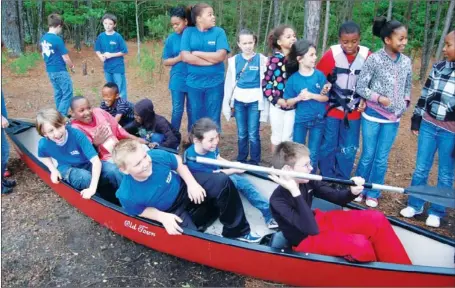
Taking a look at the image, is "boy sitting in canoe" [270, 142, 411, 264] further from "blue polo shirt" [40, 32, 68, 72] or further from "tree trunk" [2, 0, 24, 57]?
"tree trunk" [2, 0, 24, 57]

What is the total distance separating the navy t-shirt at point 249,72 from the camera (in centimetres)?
482

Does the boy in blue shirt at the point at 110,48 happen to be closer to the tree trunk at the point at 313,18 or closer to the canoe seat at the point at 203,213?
the tree trunk at the point at 313,18

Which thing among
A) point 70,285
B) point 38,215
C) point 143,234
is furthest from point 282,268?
point 38,215

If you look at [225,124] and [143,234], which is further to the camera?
[225,124]

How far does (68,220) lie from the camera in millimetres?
4414

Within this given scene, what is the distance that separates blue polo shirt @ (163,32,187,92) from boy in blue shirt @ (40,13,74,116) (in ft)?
6.24

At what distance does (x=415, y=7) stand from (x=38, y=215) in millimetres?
14280

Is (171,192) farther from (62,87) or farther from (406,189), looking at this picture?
(62,87)

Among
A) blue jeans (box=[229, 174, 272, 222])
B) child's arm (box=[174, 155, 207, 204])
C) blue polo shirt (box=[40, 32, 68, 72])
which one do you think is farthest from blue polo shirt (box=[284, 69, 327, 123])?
blue polo shirt (box=[40, 32, 68, 72])

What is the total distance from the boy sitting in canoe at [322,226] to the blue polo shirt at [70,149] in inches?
82.2

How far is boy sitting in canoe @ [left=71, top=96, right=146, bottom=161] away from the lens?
14.3 ft

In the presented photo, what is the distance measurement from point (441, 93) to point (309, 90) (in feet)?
4.17

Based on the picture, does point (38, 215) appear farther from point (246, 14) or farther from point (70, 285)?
point (246, 14)

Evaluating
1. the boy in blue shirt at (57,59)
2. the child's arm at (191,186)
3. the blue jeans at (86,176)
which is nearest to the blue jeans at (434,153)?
the child's arm at (191,186)
